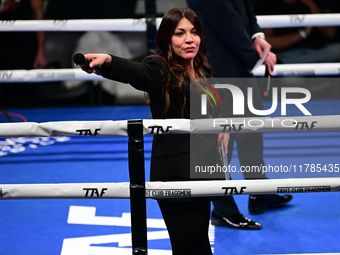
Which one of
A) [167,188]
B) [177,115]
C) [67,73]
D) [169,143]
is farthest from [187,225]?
[67,73]

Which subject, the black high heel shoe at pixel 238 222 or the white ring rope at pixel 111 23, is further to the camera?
the white ring rope at pixel 111 23

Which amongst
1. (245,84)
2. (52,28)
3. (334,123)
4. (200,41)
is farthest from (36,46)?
(334,123)

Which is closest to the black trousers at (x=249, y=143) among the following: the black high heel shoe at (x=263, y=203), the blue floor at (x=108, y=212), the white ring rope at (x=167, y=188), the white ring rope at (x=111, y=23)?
the black high heel shoe at (x=263, y=203)

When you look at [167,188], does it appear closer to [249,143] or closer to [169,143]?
[169,143]

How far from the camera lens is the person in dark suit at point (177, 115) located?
148cm

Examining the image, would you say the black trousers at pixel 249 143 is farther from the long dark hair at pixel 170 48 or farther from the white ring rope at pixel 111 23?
the white ring rope at pixel 111 23

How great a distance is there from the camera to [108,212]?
252 cm

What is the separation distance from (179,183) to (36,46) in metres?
4.74

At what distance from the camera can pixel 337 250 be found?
→ 2.04 m

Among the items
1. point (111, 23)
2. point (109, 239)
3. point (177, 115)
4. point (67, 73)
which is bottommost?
point (109, 239)

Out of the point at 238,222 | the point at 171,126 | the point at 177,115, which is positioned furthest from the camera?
the point at 238,222

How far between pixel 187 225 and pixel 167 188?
0.53 ft

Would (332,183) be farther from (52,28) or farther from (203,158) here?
(52,28)

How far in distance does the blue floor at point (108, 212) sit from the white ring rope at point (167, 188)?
1.44 ft
